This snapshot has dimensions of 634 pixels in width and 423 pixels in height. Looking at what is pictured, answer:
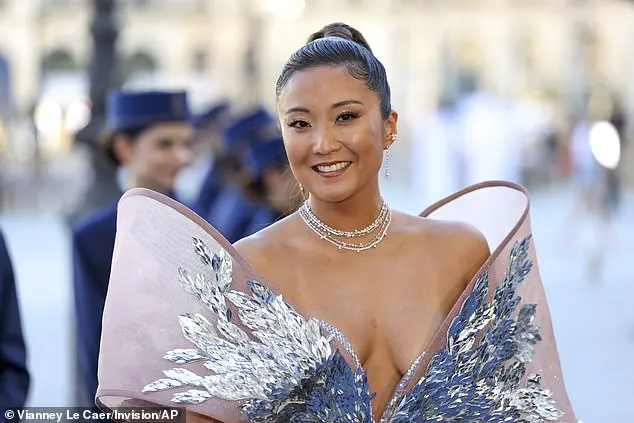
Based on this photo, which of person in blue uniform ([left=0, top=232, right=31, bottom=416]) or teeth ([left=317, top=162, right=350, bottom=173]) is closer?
teeth ([left=317, top=162, right=350, bottom=173])

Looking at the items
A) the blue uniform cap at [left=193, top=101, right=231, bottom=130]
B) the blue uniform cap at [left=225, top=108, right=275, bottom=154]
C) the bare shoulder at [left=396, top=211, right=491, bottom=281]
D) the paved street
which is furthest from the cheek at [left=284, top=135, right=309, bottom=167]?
the blue uniform cap at [left=193, top=101, right=231, bottom=130]

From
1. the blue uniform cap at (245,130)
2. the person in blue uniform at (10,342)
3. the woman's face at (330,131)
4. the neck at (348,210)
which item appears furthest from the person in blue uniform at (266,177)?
the woman's face at (330,131)

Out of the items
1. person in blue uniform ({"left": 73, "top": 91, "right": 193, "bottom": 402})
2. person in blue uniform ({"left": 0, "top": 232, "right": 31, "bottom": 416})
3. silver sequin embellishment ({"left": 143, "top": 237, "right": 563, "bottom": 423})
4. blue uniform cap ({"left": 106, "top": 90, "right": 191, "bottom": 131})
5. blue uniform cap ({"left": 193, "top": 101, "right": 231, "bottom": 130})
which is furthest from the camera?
blue uniform cap ({"left": 193, "top": 101, "right": 231, "bottom": 130})

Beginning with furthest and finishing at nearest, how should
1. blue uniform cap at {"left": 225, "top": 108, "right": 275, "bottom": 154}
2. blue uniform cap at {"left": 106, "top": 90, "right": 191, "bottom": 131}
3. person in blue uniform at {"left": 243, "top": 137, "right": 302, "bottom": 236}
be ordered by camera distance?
blue uniform cap at {"left": 225, "top": 108, "right": 275, "bottom": 154}
person in blue uniform at {"left": 243, "top": 137, "right": 302, "bottom": 236}
blue uniform cap at {"left": 106, "top": 90, "right": 191, "bottom": 131}

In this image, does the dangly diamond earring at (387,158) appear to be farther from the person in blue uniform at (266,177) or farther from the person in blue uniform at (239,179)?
the person in blue uniform at (239,179)

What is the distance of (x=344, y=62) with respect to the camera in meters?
2.88

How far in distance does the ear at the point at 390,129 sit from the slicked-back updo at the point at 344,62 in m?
0.03

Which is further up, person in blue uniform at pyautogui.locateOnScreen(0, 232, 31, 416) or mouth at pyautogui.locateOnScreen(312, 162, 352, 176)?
mouth at pyautogui.locateOnScreen(312, 162, 352, 176)

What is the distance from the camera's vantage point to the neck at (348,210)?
295 cm

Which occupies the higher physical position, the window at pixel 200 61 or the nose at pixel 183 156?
the window at pixel 200 61

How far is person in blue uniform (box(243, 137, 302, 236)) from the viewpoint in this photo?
21.7 ft

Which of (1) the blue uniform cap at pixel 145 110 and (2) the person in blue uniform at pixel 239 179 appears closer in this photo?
(1) the blue uniform cap at pixel 145 110

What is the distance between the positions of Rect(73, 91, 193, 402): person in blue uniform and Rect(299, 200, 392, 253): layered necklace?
164cm

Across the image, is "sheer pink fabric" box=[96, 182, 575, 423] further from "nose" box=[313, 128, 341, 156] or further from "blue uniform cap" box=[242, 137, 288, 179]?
"blue uniform cap" box=[242, 137, 288, 179]
